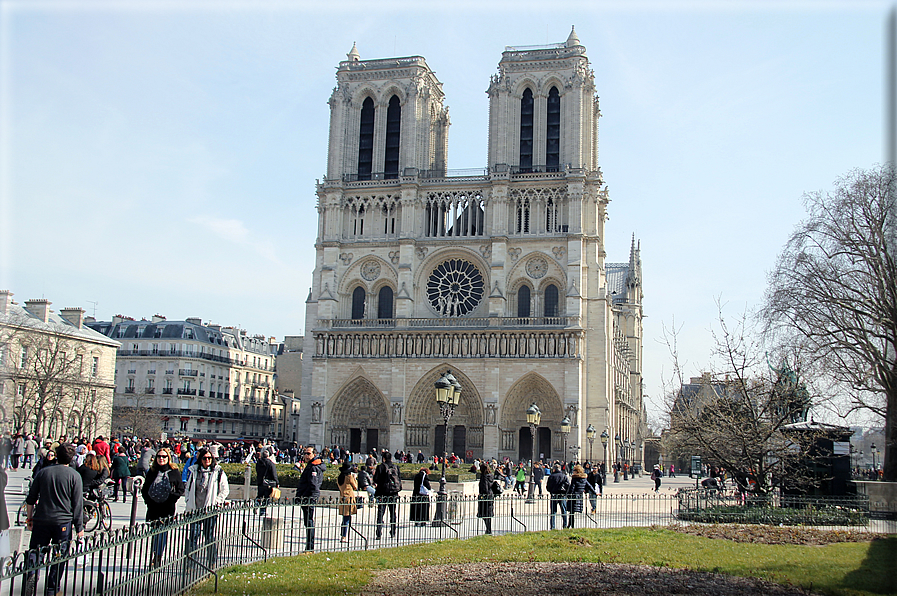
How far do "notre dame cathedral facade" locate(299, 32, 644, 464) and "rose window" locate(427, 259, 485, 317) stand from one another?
0.26ft

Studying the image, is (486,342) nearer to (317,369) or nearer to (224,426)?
(317,369)

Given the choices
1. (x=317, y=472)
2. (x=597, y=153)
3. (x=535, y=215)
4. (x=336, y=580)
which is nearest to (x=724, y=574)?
(x=336, y=580)

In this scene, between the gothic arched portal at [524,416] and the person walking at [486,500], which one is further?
the gothic arched portal at [524,416]

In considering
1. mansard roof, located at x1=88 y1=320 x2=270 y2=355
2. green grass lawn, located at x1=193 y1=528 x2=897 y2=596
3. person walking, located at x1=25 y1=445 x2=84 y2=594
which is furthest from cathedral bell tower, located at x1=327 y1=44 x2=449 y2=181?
person walking, located at x1=25 y1=445 x2=84 y2=594

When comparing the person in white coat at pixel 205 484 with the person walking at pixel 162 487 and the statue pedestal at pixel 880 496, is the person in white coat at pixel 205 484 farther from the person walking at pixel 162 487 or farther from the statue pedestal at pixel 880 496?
the statue pedestal at pixel 880 496

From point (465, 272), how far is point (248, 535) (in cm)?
3493

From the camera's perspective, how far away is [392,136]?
48.8 m

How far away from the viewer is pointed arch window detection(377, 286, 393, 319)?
47.2 meters

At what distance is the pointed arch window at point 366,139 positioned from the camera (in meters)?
48.8

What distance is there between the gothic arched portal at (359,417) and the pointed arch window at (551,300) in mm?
10074

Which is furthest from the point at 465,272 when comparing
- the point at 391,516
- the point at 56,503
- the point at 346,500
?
the point at 56,503

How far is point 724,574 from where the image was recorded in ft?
35.2

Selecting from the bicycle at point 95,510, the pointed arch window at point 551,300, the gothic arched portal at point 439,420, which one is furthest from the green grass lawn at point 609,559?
the pointed arch window at point 551,300

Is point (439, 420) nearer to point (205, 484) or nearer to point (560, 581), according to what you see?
point (205, 484)
